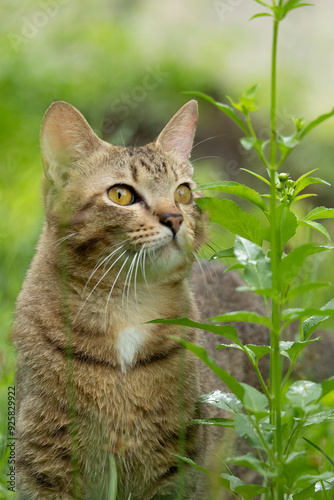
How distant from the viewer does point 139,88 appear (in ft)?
24.9

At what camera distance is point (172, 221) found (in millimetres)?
2189

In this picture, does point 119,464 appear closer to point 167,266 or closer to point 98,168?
point 167,266

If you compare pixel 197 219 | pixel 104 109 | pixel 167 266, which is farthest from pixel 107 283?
pixel 104 109

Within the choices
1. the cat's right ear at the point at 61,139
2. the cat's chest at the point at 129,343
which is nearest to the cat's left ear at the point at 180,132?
the cat's right ear at the point at 61,139

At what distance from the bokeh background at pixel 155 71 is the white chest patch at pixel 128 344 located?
10.4 feet

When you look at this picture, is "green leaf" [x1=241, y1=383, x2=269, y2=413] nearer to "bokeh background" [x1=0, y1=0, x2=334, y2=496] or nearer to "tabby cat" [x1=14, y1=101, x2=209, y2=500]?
"tabby cat" [x1=14, y1=101, x2=209, y2=500]

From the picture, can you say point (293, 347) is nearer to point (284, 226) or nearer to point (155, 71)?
point (284, 226)

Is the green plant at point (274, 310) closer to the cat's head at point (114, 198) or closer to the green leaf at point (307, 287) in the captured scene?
the green leaf at point (307, 287)

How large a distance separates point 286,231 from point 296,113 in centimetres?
625

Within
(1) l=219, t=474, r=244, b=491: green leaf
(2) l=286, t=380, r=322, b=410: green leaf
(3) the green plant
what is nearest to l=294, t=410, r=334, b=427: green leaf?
(3) the green plant

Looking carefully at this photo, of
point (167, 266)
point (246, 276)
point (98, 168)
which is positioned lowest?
point (246, 276)

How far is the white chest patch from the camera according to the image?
2.23 metres

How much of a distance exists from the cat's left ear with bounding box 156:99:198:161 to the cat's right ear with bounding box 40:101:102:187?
38cm

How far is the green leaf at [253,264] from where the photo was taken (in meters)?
1.54
